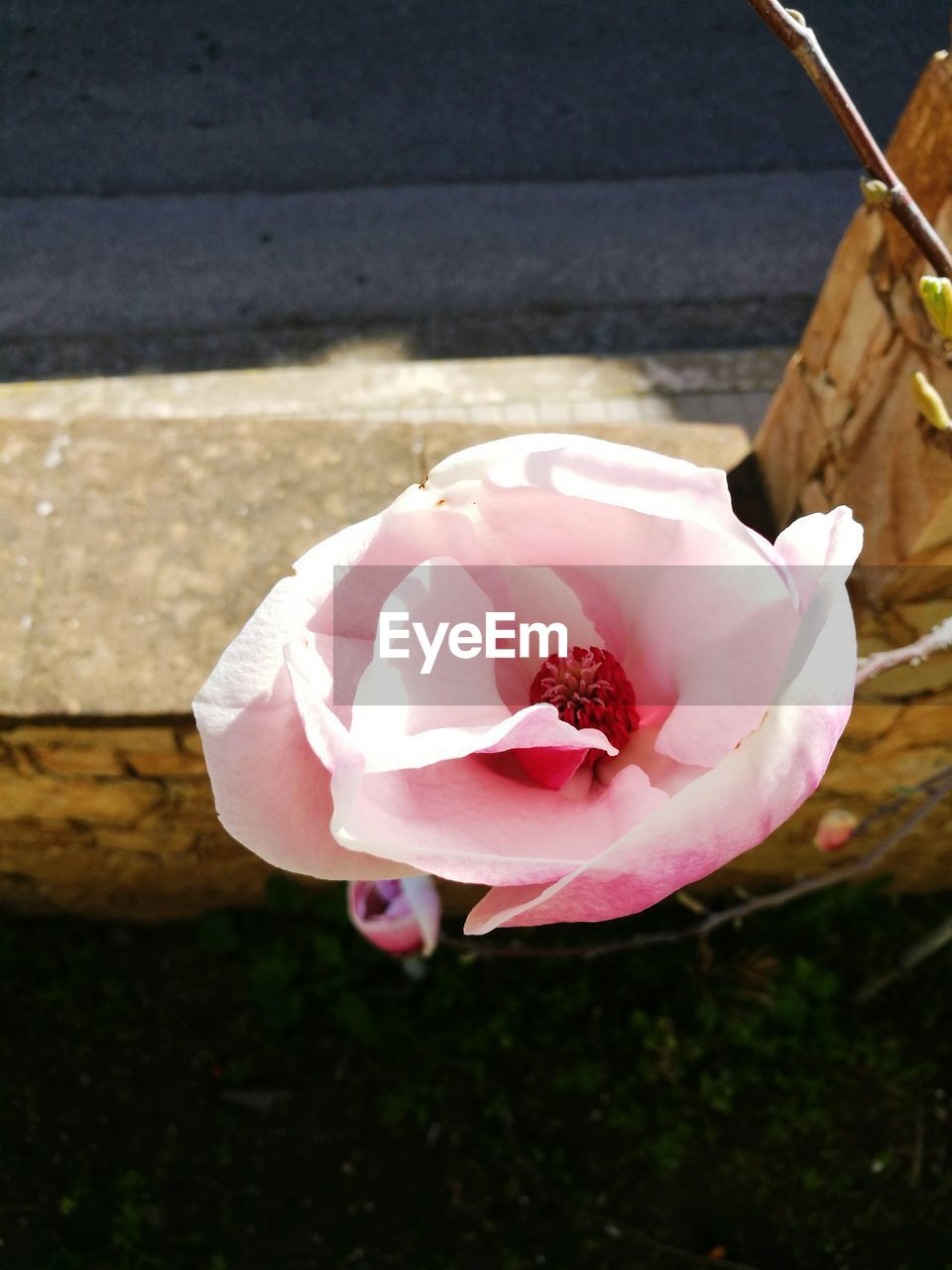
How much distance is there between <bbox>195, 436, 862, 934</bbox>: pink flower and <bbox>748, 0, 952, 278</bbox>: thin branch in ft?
0.94

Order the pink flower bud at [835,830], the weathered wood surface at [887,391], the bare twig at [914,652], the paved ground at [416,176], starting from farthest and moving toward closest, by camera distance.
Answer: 1. the paved ground at [416,176]
2. the pink flower bud at [835,830]
3. the weathered wood surface at [887,391]
4. the bare twig at [914,652]

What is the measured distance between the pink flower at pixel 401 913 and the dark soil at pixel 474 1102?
2.01ft

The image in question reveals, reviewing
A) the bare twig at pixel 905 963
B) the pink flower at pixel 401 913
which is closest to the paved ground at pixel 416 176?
the bare twig at pixel 905 963

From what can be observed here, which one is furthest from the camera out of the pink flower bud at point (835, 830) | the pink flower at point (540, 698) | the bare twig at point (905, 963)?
the bare twig at point (905, 963)

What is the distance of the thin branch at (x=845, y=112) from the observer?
0.61 meters

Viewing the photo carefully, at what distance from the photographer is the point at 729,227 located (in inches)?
140

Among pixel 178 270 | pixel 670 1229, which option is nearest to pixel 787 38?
pixel 670 1229

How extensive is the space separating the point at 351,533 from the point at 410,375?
2.47m

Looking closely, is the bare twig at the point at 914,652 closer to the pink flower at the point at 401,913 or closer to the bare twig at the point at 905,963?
the pink flower at the point at 401,913

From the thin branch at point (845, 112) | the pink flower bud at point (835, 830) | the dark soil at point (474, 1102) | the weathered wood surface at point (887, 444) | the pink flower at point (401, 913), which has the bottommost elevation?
the dark soil at point (474, 1102)

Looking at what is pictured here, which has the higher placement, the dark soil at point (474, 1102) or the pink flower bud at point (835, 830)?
the pink flower bud at point (835, 830)

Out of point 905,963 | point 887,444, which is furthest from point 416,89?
point 905,963

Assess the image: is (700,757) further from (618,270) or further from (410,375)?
(618,270)

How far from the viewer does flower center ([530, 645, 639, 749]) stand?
0.63m
